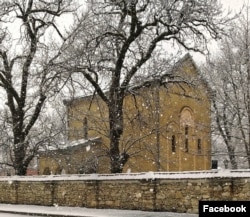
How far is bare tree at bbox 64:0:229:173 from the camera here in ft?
78.4

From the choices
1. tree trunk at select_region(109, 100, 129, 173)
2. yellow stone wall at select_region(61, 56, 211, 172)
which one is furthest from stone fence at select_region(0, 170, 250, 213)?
yellow stone wall at select_region(61, 56, 211, 172)

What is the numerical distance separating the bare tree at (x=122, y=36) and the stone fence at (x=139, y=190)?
2.63 metres

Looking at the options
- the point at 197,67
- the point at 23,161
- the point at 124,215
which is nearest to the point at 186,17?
the point at 124,215

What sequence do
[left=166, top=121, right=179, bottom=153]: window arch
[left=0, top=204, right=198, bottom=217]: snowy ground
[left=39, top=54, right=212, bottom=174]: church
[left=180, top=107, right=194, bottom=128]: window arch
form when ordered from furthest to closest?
1. [left=180, top=107, right=194, bottom=128]: window arch
2. [left=166, top=121, right=179, bottom=153]: window arch
3. [left=39, top=54, right=212, bottom=174]: church
4. [left=0, top=204, right=198, bottom=217]: snowy ground

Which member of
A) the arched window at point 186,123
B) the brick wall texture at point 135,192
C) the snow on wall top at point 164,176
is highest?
the arched window at point 186,123

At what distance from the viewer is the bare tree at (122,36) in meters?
23.9

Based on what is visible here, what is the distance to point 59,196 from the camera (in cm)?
2438

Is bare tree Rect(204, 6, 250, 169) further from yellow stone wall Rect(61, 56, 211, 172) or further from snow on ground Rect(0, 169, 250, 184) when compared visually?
snow on ground Rect(0, 169, 250, 184)

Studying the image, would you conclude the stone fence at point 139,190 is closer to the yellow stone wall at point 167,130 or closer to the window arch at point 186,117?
the yellow stone wall at point 167,130

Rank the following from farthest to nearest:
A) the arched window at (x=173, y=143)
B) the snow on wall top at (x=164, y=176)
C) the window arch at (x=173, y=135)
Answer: the arched window at (x=173, y=143) < the window arch at (x=173, y=135) < the snow on wall top at (x=164, y=176)

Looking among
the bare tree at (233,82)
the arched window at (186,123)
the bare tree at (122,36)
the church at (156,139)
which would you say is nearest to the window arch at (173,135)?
the church at (156,139)

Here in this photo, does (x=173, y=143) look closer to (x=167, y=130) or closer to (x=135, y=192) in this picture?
(x=167, y=130)

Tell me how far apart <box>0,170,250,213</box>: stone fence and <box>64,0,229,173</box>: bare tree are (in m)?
2.63

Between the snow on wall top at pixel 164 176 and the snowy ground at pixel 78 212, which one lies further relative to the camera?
the snowy ground at pixel 78 212
